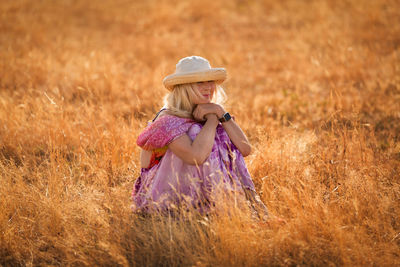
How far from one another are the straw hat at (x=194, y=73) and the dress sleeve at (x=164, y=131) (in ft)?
0.96

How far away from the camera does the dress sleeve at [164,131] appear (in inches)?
106

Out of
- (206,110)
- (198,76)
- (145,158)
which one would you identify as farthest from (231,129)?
(145,158)

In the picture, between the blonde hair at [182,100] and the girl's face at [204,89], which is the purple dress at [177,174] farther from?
the girl's face at [204,89]

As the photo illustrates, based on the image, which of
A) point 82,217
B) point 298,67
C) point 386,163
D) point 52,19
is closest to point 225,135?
point 82,217

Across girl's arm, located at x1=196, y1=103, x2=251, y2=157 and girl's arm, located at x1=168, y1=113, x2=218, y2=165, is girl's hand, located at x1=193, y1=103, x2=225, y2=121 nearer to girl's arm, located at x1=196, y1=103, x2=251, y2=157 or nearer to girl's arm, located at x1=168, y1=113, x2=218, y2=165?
girl's arm, located at x1=196, y1=103, x2=251, y2=157

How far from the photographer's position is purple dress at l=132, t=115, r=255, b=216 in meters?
2.71

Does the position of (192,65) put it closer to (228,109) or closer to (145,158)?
(145,158)

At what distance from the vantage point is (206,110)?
2.87m

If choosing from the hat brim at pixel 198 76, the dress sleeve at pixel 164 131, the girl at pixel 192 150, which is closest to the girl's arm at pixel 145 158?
the girl at pixel 192 150

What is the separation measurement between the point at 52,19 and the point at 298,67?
7362 millimetres

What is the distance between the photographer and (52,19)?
420 inches

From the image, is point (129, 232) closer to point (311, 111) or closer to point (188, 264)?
point (188, 264)

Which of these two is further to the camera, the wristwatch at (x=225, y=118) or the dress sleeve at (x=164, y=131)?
the wristwatch at (x=225, y=118)

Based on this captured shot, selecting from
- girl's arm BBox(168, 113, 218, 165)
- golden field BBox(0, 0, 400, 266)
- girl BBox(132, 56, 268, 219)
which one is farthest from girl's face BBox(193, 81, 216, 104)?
golden field BBox(0, 0, 400, 266)
